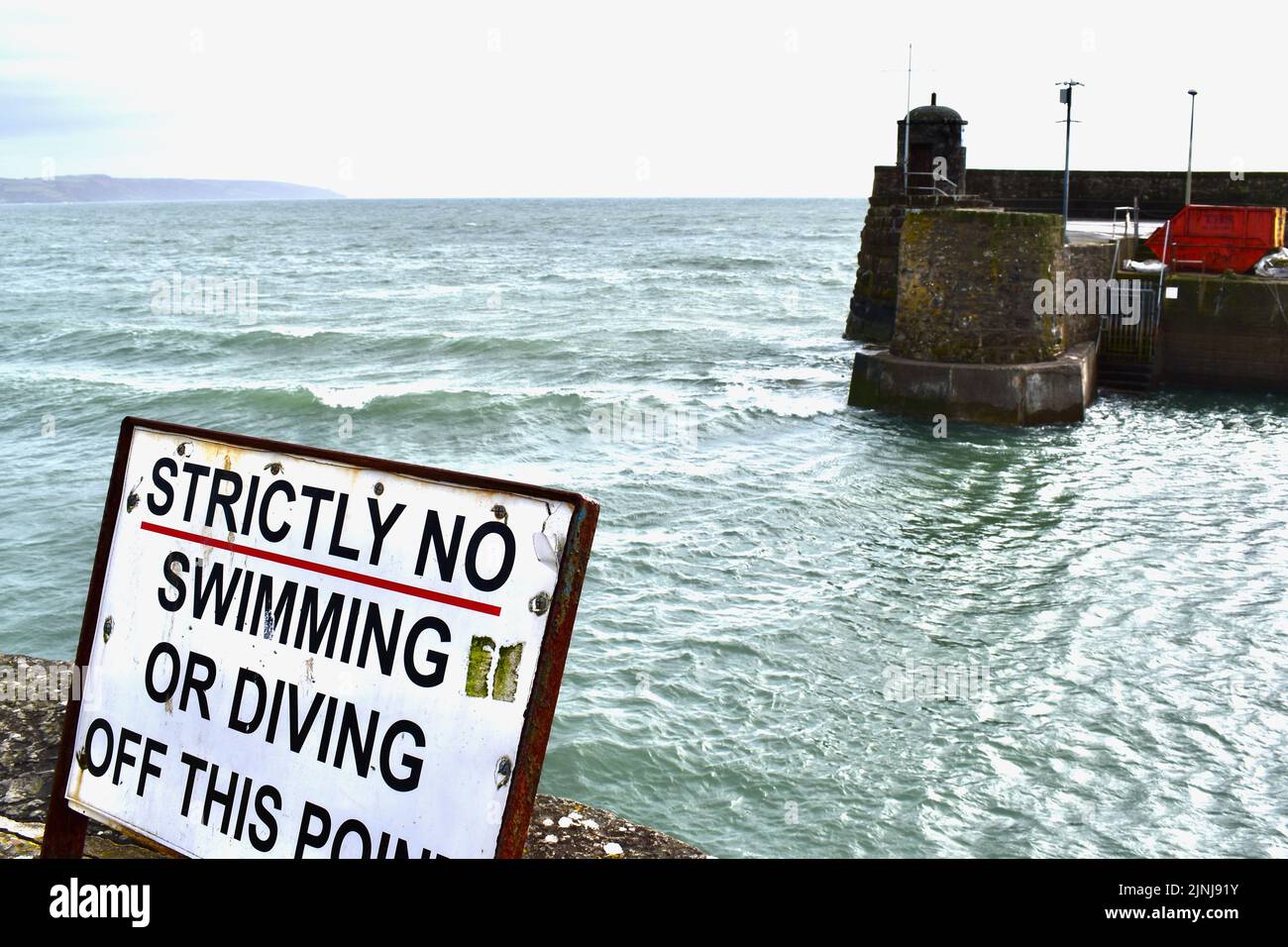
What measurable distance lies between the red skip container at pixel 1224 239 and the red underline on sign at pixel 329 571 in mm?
23048

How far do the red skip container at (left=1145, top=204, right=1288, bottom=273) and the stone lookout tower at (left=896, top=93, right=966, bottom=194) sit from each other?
5577 millimetres

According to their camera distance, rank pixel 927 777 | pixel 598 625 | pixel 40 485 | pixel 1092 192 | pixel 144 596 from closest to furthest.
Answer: pixel 144 596
pixel 927 777
pixel 598 625
pixel 40 485
pixel 1092 192

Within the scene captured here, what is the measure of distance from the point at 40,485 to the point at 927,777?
12.9 m

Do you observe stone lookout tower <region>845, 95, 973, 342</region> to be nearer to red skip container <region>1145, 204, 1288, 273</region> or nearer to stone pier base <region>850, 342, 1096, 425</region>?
red skip container <region>1145, 204, 1288, 273</region>

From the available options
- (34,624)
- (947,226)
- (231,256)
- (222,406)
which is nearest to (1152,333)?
(947,226)

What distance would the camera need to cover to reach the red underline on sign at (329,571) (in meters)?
2.22

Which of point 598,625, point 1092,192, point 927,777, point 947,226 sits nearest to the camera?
point 927,777

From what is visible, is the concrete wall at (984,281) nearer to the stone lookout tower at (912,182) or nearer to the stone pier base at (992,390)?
the stone pier base at (992,390)

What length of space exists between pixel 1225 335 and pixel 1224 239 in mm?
2682

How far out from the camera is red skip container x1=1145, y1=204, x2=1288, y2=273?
2259 cm

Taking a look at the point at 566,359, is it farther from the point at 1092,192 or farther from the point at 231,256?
the point at 231,256

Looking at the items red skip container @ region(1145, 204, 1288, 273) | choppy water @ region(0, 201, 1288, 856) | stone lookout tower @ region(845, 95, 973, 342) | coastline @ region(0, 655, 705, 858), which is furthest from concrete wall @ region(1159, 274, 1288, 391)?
coastline @ region(0, 655, 705, 858)

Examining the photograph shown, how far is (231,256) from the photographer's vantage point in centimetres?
7500

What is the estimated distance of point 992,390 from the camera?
1825cm
